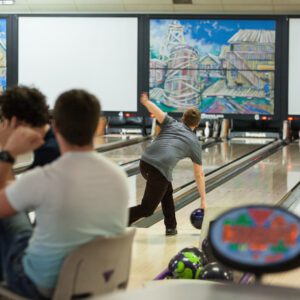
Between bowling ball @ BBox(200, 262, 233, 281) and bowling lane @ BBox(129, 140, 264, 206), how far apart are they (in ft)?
13.5

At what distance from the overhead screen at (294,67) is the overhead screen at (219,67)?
437mm

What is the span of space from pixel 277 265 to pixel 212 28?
1555 centimetres

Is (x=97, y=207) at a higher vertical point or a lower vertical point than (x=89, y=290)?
higher

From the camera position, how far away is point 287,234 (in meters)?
1.77

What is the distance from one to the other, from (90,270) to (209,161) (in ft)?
31.5

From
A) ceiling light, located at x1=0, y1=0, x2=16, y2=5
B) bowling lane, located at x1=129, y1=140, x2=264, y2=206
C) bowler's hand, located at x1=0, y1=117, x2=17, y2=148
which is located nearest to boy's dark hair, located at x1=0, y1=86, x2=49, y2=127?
bowler's hand, located at x1=0, y1=117, x2=17, y2=148

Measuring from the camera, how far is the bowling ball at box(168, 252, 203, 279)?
4180mm

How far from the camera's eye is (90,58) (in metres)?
17.3

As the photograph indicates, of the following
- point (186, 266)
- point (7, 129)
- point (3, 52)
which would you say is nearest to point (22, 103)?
point (7, 129)

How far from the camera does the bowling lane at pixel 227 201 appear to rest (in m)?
5.07

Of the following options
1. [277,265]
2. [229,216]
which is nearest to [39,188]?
[229,216]

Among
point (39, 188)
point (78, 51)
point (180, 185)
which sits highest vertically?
point (78, 51)

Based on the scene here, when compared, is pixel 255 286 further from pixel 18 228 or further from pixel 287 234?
pixel 18 228

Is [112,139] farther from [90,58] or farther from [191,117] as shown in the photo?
[191,117]
